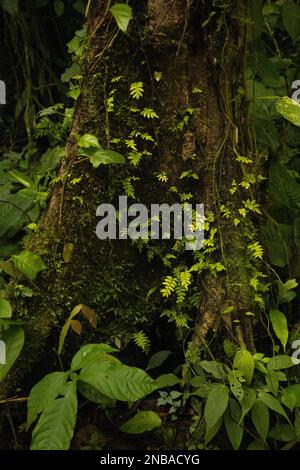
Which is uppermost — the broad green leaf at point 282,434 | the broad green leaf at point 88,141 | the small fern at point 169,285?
the broad green leaf at point 88,141

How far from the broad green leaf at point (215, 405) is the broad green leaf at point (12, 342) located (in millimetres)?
620

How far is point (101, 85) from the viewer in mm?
1829

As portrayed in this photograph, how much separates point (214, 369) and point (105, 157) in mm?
780

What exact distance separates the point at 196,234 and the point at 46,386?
724mm

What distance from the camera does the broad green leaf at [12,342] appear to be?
1642 millimetres

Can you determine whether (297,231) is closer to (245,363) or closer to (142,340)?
(245,363)

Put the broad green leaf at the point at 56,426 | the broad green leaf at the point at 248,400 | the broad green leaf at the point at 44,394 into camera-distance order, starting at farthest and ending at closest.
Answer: the broad green leaf at the point at 248,400 < the broad green leaf at the point at 44,394 < the broad green leaf at the point at 56,426

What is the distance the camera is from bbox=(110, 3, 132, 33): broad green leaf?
5.31 feet

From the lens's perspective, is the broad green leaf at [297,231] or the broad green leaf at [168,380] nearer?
the broad green leaf at [168,380]

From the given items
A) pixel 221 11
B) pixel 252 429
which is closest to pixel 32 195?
pixel 221 11

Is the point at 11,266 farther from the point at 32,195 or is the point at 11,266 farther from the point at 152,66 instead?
the point at 152,66

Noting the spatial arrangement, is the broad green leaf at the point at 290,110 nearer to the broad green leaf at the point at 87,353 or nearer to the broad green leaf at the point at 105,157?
the broad green leaf at the point at 105,157

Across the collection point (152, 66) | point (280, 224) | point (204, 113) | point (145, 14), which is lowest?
point (280, 224)

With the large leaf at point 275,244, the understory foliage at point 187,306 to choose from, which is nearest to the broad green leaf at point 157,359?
the understory foliage at point 187,306
